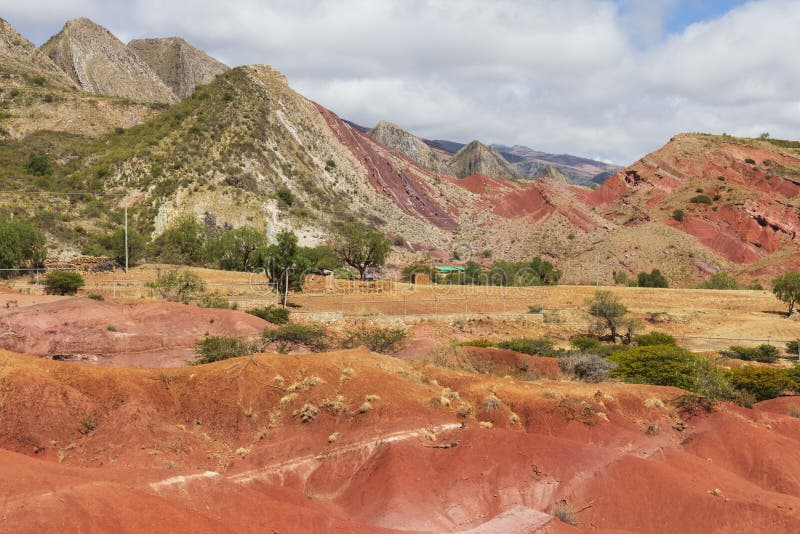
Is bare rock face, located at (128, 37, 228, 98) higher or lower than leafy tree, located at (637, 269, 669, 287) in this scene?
higher

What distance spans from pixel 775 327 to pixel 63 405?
138 feet

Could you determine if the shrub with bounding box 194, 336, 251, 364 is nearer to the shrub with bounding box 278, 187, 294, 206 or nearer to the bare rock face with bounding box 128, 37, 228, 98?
the shrub with bounding box 278, 187, 294, 206

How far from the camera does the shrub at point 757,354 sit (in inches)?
1272

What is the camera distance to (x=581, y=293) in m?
51.5

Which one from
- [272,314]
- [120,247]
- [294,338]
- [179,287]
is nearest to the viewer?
[294,338]

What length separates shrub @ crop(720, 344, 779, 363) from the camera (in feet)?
106

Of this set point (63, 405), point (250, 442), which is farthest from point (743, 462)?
point (63, 405)

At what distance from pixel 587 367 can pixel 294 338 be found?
1263 cm

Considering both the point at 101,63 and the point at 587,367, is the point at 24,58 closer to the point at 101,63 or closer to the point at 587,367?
the point at 101,63

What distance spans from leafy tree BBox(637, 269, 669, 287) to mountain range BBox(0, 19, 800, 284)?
597 centimetres

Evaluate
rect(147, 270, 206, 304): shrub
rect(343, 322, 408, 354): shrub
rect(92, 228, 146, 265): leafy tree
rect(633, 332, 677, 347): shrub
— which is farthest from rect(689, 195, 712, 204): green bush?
rect(92, 228, 146, 265): leafy tree

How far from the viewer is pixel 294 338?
2681 centimetres

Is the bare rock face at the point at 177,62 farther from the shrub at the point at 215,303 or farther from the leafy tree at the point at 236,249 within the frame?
the shrub at the point at 215,303

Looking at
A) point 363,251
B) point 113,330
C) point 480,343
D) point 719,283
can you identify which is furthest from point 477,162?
point 113,330
